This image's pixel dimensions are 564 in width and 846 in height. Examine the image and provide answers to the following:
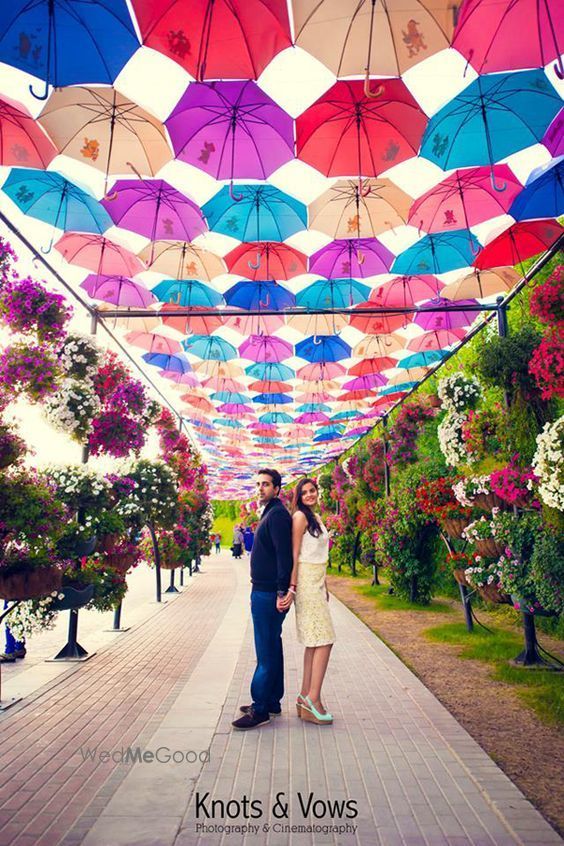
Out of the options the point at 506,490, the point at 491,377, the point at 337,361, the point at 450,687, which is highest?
the point at 337,361

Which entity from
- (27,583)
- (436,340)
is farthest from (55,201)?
(436,340)

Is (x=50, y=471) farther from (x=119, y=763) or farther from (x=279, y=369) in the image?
(x=279, y=369)

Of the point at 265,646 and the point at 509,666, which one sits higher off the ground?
the point at 265,646

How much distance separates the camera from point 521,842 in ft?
8.39

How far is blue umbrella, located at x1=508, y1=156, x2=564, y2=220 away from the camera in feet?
18.0

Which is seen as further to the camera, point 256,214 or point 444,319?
point 444,319

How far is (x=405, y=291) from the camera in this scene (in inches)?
341

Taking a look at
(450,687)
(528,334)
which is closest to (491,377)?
(528,334)

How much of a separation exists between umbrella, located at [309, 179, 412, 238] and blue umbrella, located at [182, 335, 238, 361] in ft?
14.6

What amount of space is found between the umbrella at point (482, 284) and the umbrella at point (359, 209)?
1807mm

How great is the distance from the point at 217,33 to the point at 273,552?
3904mm

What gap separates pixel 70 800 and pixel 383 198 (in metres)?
6.27

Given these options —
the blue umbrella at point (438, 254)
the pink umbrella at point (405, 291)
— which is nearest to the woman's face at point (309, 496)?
the blue umbrella at point (438, 254)

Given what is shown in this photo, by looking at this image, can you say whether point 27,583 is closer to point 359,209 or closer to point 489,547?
point 489,547
